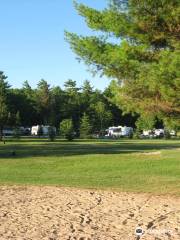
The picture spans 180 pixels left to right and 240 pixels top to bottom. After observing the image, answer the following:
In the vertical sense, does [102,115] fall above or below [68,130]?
above

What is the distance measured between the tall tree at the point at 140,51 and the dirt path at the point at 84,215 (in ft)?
10.7

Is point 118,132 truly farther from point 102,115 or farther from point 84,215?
point 84,215

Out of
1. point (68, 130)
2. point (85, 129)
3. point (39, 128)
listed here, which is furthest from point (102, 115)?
point (68, 130)

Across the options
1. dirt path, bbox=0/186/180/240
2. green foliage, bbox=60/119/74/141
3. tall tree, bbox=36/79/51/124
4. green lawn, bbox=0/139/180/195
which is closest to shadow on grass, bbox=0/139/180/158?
green lawn, bbox=0/139/180/195

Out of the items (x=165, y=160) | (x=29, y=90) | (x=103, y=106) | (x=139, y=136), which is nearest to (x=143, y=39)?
(x=165, y=160)

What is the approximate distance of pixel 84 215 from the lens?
13.9 m

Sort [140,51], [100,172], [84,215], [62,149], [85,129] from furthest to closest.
Answer: [85,129] < [62,149] < [100,172] < [140,51] < [84,215]

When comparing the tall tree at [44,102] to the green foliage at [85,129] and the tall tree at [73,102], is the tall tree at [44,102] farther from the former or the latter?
the green foliage at [85,129]

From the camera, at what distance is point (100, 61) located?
56.9 feet

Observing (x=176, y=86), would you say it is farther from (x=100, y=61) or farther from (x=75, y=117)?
(x=75, y=117)

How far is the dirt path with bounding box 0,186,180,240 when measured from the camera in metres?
11.3

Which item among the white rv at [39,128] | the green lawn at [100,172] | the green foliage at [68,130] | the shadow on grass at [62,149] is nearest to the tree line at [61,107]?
the white rv at [39,128]

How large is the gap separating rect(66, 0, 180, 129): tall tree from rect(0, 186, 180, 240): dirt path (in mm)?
3275

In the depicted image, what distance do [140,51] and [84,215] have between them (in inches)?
223
